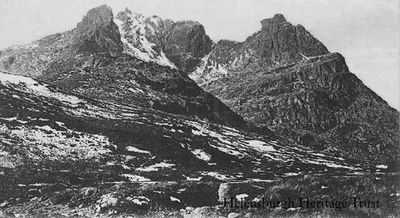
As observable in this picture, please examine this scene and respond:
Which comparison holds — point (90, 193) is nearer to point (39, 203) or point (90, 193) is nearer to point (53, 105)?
point (39, 203)

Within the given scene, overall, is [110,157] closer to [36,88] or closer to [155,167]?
[155,167]

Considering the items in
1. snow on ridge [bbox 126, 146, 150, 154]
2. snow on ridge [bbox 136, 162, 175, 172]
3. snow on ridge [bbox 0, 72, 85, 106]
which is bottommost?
snow on ridge [bbox 136, 162, 175, 172]

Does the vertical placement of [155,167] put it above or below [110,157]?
below

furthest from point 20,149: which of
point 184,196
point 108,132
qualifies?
point 184,196

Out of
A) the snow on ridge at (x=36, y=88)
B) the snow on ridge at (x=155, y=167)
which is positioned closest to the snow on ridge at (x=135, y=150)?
the snow on ridge at (x=155, y=167)

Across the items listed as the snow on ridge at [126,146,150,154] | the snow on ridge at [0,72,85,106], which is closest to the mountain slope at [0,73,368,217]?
the snow on ridge at [126,146,150,154]

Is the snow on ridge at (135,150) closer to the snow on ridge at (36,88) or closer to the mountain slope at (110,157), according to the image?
the mountain slope at (110,157)

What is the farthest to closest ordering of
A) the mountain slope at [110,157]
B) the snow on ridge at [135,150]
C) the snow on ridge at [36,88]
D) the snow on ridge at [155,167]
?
the snow on ridge at [36,88] < the snow on ridge at [135,150] < the snow on ridge at [155,167] < the mountain slope at [110,157]

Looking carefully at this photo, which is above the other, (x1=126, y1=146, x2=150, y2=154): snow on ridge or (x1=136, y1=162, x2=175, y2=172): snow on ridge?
(x1=126, y1=146, x2=150, y2=154): snow on ridge

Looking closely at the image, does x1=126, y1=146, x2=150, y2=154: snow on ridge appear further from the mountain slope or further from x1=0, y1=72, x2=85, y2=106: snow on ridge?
x1=0, y1=72, x2=85, y2=106: snow on ridge

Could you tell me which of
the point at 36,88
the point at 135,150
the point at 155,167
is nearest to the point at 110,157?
the point at 155,167

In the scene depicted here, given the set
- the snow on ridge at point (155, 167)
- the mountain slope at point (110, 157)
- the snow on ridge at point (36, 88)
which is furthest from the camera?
the snow on ridge at point (36, 88)
